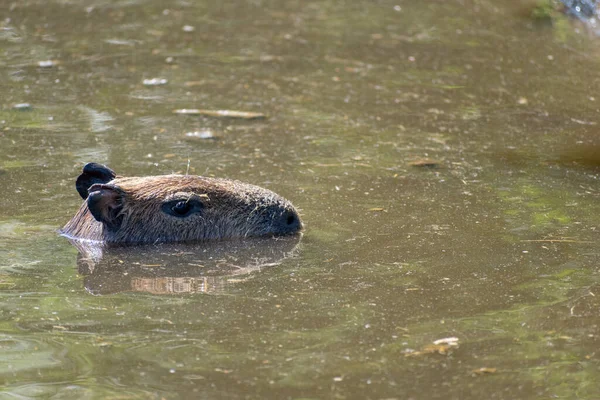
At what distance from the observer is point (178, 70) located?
1239cm

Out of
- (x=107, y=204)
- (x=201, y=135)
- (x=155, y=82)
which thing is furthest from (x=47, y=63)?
(x=107, y=204)

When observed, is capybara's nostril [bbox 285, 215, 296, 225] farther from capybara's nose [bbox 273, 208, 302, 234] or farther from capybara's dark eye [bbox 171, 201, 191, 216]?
capybara's dark eye [bbox 171, 201, 191, 216]

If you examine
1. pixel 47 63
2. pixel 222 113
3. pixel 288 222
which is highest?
pixel 288 222

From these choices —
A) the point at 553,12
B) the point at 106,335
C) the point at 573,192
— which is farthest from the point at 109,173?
the point at 553,12

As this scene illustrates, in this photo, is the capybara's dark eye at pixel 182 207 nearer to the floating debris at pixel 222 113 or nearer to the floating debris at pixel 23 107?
the floating debris at pixel 222 113

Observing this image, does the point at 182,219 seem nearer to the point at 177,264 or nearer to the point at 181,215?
the point at 181,215

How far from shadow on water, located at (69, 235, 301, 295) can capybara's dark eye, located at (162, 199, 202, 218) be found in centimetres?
24

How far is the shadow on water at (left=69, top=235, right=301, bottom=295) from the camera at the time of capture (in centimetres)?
667

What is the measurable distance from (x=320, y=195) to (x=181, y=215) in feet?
4.01

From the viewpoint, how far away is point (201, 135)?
10086mm

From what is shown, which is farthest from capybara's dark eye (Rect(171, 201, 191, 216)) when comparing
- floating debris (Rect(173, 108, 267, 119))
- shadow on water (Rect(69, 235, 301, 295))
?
floating debris (Rect(173, 108, 267, 119))

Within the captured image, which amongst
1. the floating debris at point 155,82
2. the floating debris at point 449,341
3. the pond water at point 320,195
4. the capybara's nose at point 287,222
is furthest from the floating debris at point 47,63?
the floating debris at point 449,341

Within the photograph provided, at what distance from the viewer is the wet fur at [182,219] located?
7.70m

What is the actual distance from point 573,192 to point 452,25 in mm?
6516
